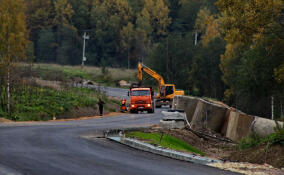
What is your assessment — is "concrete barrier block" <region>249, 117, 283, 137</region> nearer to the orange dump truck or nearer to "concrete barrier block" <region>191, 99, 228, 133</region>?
"concrete barrier block" <region>191, 99, 228, 133</region>

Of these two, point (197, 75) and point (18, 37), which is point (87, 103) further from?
point (197, 75)

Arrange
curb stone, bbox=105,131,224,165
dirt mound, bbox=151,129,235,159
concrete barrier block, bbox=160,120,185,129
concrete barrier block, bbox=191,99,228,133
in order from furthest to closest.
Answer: concrete barrier block, bbox=191,99,228,133
concrete barrier block, bbox=160,120,185,129
dirt mound, bbox=151,129,235,159
curb stone, bbox=105,131,224,165

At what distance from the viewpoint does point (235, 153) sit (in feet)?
61.6

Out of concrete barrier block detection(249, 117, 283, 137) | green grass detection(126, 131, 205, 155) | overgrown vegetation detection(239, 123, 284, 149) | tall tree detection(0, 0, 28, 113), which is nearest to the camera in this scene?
overgrown vegetation detection(239, 123, 284, 149)

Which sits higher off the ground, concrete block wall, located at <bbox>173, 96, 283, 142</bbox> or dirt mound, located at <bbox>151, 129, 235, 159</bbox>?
concrete block wall, located at <bbox>173, 96, 283, 142</bbox>

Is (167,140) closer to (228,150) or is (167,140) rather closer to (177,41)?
(228,150)

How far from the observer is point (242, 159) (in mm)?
17016

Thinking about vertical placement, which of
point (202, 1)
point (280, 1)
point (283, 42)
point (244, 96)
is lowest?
point (244, 96)

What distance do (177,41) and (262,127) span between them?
70739 mm

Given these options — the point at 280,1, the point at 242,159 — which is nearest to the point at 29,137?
the point at 242,159

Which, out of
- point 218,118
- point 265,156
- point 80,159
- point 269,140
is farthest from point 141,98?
point 80,159

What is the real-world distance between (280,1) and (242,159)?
1204 cm

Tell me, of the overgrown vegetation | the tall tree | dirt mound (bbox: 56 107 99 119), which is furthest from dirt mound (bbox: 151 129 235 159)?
dirt mound (bbox: 56 107 99 119)

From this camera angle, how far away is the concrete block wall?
24453 mm
